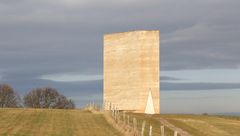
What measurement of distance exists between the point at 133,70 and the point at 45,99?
51.6m

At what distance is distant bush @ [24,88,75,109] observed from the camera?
13012 cm

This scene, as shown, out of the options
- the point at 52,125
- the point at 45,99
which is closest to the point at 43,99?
the point at 45,99

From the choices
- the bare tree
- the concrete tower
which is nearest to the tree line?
the bare tree

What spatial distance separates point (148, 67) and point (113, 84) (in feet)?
25.7

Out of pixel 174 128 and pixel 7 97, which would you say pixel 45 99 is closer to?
pixel 7 97

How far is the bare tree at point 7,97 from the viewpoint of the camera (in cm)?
12606

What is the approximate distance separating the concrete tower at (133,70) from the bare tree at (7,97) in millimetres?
45509

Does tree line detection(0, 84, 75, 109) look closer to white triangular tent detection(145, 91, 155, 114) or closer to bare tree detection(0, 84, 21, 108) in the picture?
bare tree detection(0, 84, 21, 108)

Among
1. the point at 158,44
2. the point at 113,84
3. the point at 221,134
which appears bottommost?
the point at 221,134

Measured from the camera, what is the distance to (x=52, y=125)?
5269cm

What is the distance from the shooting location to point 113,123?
55.7 m

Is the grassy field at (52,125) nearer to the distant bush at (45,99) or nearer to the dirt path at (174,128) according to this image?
the dirt path at (174,128)

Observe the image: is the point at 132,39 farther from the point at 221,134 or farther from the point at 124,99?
the point at 221,134

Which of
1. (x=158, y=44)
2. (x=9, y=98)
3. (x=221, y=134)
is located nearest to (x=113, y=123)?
(x=221, y=134)
